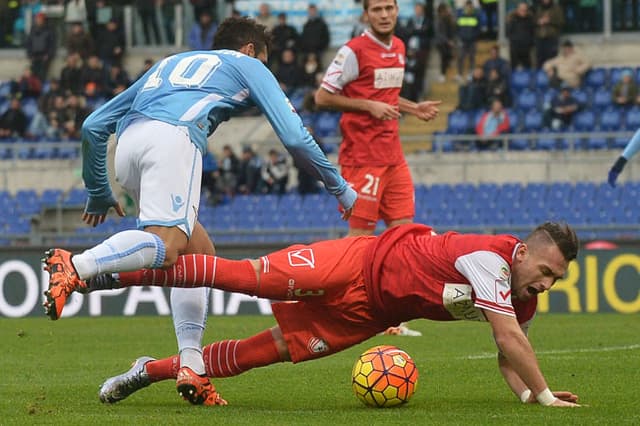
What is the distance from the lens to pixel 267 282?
7.16 m

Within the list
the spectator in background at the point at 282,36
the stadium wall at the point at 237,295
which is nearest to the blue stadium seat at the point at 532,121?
the spectator in background at the point at 282,36

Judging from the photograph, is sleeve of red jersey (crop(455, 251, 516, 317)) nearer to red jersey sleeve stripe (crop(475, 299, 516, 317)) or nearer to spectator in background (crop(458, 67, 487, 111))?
red jersey sleeve stripe (crop(475, 299, 516, 317))

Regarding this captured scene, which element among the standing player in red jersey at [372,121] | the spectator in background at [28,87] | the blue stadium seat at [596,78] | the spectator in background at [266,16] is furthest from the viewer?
the spectator in background at [28,87]

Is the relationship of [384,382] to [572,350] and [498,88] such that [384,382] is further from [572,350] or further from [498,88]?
[498,88]

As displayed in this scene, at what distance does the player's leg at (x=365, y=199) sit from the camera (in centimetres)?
1179

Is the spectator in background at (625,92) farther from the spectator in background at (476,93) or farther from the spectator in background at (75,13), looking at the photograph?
the spectator in background at (75,13)

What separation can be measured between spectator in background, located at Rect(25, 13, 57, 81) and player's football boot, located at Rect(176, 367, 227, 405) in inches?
865

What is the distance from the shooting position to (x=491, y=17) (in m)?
26.8

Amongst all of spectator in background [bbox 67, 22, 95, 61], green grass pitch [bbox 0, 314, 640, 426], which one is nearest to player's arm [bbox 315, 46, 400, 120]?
green grass pitch [bbox 0, 314, 640, 426]

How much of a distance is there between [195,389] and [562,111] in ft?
54.8

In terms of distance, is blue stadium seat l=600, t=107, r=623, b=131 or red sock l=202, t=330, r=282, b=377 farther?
blue stadium seat l=600, t=107, r=623, b=131

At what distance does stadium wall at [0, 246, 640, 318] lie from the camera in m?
15.8

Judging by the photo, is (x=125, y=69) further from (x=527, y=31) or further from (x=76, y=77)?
(x=527, y=31)

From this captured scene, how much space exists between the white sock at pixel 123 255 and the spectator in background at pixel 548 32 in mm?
18926
